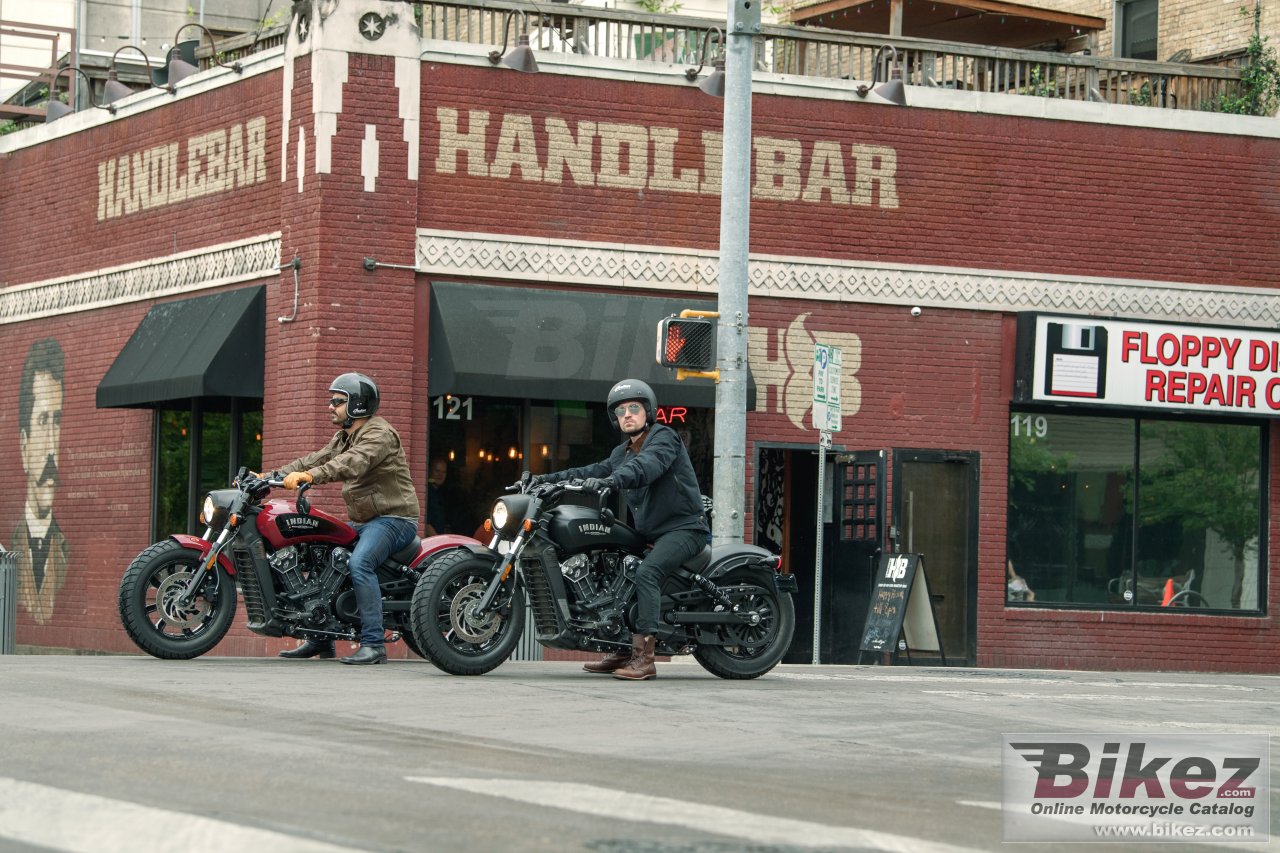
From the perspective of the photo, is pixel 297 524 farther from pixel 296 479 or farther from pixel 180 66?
pixel 180 66

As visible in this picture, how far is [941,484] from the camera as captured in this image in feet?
69.1

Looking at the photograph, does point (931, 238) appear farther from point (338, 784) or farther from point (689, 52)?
point (338, 784)

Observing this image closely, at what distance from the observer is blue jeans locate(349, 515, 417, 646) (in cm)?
1320

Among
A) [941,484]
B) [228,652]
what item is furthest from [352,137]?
[941,484]

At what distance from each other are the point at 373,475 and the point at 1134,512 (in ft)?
36.0

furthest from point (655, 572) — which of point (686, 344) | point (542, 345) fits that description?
point (542, 345)

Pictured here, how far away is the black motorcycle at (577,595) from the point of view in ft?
41.0

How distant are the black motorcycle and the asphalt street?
0.27 meters

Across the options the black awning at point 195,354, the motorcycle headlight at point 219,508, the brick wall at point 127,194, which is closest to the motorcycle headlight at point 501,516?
the motorcycle headlight at point 219,508

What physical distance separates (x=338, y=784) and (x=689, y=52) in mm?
14727

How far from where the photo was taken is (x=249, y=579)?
1338cm

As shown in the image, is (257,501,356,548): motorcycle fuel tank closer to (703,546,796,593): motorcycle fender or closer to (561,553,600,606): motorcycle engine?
(561,553,600,606): motorcycle engine

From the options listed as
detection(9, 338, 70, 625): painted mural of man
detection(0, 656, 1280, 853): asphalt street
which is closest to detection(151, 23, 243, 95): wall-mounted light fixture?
detection(9, 338, 70, 625): painted mural of man

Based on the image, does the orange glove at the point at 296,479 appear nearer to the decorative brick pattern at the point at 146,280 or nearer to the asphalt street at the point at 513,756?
the asphalt street at the point at 513,756
